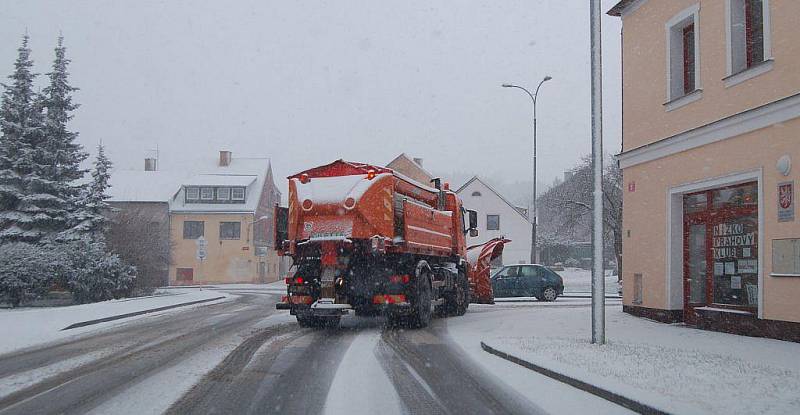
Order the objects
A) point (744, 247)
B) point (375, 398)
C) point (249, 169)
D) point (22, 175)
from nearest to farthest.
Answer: point (375, 398) < point (744, 247) < point (22, 175) < point (249, 169)

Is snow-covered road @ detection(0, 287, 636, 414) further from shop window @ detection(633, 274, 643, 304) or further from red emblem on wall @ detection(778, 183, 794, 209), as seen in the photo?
red emblem on wall @ detection(778, 183, 794, 209)

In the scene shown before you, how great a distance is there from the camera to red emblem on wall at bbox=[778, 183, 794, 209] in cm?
1070

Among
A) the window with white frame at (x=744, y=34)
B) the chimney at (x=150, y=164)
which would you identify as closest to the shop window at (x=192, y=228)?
→ the chimney at (x=150, y=164)

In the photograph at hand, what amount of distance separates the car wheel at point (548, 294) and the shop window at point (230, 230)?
115ft

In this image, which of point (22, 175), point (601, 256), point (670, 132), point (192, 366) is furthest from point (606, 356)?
point (22, 175)

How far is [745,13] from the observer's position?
12344 mm

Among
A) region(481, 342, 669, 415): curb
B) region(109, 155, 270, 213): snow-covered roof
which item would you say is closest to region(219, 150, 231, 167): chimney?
region(109, 155, 270, 213): snow-covered roof

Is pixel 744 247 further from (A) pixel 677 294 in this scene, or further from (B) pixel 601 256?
(B) pixel 601 256

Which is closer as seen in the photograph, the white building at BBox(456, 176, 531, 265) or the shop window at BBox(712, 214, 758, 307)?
the shop window at BBox(712, 214, 758, 307)

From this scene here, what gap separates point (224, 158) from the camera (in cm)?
6194

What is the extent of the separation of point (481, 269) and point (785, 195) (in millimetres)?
11896

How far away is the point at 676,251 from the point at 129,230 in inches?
872

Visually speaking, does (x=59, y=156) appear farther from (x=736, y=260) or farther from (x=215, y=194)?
(x=215, y=194)

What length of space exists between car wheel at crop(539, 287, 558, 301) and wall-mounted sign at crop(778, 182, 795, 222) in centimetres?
1491
